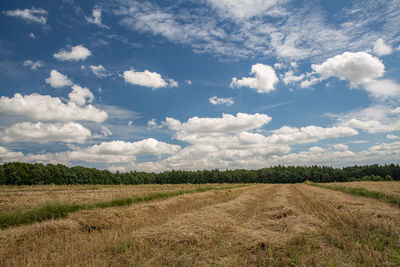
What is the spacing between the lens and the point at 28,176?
7438 centimetres

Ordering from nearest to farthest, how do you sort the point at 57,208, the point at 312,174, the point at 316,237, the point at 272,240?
the point at 272,240, the point at 316,237, the point at 57,208, the point at 312,174

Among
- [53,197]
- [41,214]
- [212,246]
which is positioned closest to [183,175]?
[53,197]

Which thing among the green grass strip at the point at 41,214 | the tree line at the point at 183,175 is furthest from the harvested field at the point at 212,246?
the tree line at the point at 183,175

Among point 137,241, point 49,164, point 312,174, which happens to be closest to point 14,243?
point 137,241

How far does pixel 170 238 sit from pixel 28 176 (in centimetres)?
8801

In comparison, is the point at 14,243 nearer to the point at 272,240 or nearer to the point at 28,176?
the point at 272,240

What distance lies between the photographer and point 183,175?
139 meters

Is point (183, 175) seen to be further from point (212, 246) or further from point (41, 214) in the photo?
point (212, 246)

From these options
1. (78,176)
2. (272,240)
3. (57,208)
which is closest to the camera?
(272,240)

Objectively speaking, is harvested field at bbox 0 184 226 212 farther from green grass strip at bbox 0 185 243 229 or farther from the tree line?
the tree line

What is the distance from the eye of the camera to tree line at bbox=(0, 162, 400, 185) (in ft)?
245

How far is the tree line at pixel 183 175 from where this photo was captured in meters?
74.6

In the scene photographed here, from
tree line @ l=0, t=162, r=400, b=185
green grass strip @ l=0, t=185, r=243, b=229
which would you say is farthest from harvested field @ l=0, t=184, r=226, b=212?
tree line @ l=0, t=162, r=400, b=185

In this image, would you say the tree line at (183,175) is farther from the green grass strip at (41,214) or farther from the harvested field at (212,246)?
the harvested field at (212,246)
